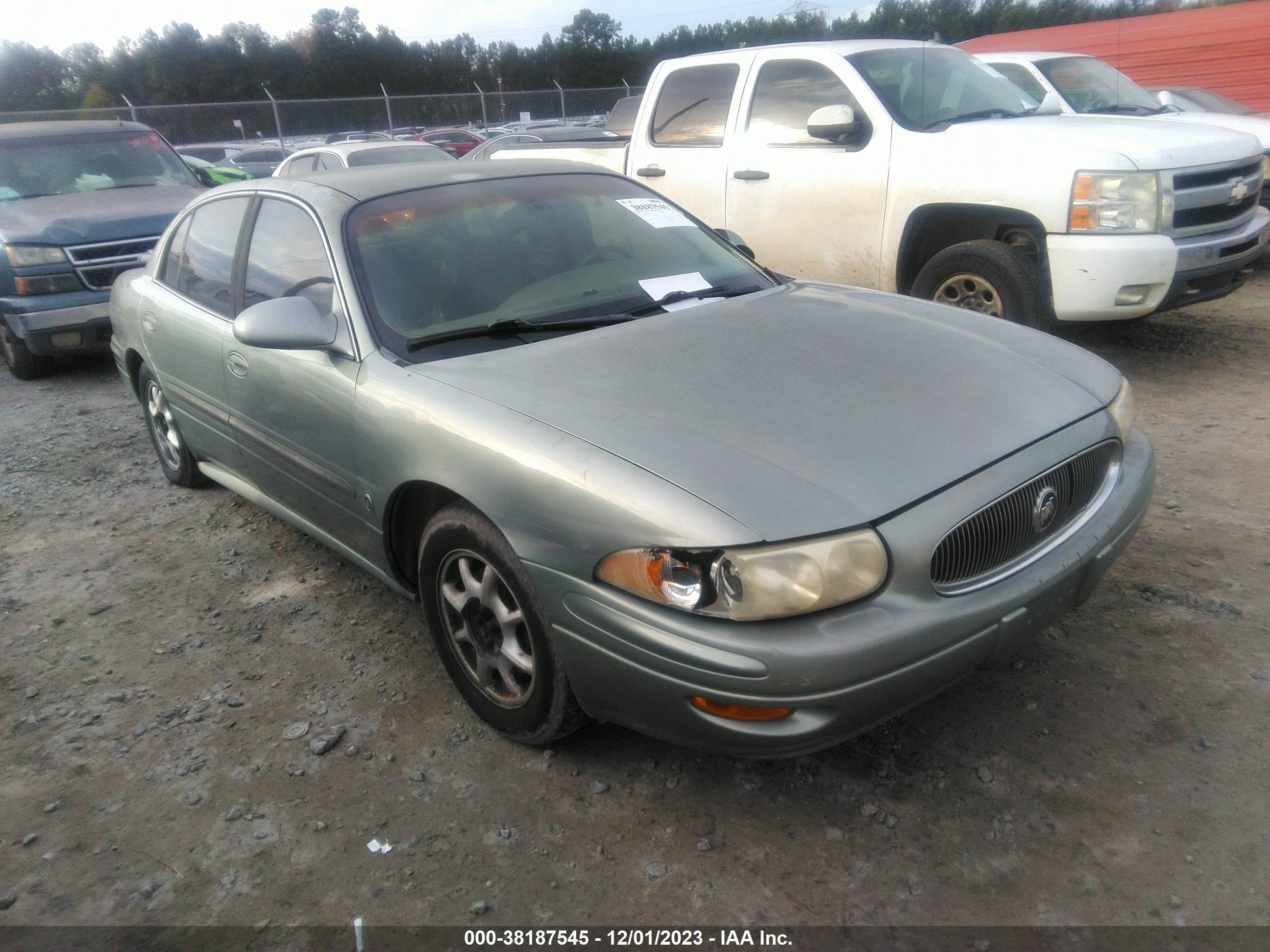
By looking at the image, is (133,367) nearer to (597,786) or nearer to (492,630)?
(492,630)

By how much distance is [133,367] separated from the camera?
4727mm

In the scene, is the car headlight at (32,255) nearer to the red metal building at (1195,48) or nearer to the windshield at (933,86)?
the windshield at (933,86)

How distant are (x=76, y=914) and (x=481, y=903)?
3.14 feet

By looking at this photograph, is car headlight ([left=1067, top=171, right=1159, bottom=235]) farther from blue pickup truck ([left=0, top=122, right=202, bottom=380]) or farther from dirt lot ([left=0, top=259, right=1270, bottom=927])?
blue pickup truck ([left=0, top=122, right=202, bottom=380])

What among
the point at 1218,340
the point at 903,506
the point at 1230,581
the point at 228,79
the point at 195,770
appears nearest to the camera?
the point at 903,506

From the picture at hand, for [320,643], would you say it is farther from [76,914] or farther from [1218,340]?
[1218,340]

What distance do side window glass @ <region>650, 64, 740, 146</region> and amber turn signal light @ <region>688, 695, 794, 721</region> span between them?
496cm

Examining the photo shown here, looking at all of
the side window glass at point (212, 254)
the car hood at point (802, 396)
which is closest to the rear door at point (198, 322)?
the side window glass at point (212, 254)

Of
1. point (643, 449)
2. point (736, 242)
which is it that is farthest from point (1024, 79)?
point (643, 449)

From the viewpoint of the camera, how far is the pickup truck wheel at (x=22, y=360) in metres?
7.03

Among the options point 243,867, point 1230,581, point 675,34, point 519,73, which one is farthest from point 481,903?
point 519,73

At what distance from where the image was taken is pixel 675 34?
4994 cm

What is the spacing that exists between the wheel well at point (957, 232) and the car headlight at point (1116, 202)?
0.71ft

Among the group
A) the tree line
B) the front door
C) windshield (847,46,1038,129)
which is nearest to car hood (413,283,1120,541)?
the front door
